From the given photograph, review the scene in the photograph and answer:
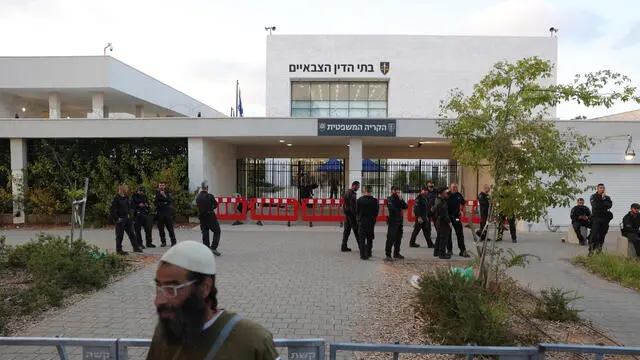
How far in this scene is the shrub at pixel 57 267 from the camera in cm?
598

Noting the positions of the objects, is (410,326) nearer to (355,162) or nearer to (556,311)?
(556,311)

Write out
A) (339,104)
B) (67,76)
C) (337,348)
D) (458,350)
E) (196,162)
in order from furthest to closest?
(339,104)
(67,76)
(196,162)
(337,348)
(458,350)

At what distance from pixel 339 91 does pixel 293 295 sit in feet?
88.0

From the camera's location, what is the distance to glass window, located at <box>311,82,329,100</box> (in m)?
32.0

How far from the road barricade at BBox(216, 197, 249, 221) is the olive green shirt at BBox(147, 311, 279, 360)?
45.6 feet

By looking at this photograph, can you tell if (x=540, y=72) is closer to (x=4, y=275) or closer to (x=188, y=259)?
(x=188, y=259)

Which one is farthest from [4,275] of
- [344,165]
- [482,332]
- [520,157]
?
[344,165]

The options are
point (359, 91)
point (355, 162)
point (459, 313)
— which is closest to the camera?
point (459, 313)

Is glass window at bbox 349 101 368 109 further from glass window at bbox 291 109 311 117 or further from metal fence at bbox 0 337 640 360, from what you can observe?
metal fence at bbox 0 337 640 360

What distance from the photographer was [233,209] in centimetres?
1559

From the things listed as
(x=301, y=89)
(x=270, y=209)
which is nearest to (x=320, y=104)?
(x=301, y=89)

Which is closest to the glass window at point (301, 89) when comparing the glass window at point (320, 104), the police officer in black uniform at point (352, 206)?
the glass window at point (320, 104)

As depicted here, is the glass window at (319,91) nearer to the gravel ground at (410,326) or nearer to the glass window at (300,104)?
the glass window at (300,104)

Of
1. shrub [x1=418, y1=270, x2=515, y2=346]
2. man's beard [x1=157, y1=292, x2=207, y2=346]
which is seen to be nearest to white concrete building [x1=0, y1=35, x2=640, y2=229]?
shrub [x1=418, y1=270, x2=515, y2=346]
